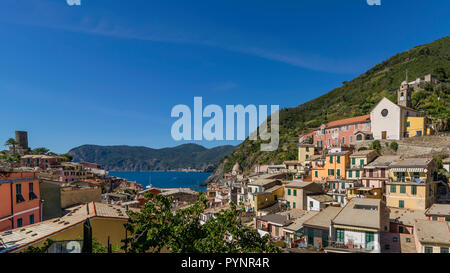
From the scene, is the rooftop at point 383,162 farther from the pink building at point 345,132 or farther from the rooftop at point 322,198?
the pink building at point 345,132

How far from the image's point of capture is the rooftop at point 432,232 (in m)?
18.8

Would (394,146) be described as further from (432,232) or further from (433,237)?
(433,237)

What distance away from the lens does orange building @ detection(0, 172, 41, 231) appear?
1694 cm

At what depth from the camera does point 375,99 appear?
94750 millimetres

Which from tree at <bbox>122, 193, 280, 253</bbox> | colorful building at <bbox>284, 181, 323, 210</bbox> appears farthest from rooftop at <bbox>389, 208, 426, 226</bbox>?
tree at <bbox>122, 193, 280, 253</bbox>

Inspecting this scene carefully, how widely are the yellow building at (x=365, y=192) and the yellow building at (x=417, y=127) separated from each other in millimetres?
20430

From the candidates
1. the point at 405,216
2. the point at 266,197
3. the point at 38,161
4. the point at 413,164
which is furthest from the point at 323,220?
the point at 38,161

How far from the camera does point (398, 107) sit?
4528 cm

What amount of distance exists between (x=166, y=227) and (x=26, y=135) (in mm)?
111212

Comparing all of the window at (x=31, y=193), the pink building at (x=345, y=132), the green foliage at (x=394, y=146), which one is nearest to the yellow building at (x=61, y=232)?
the window at (x=31, y=193)

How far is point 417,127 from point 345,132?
47.6 ft

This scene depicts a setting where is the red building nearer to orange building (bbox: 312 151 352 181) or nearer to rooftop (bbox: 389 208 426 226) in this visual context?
orange building (bbox: 312 151 352 181)
